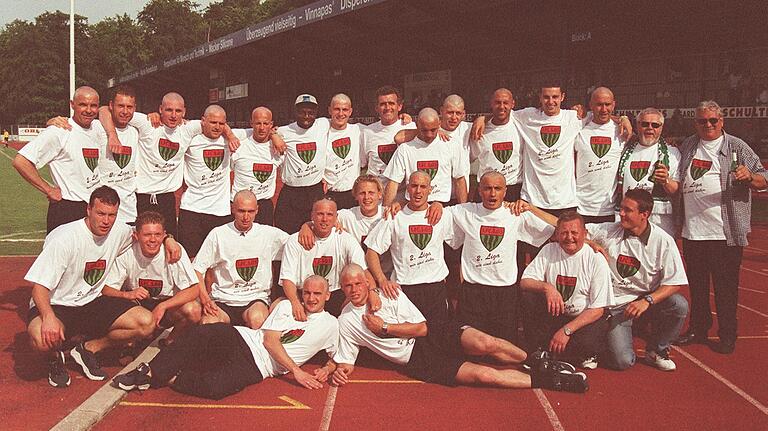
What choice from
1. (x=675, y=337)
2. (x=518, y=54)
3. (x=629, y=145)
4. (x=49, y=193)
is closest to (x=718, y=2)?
(x=518, y=54)

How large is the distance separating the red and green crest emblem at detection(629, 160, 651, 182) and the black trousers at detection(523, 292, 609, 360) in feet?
5.00

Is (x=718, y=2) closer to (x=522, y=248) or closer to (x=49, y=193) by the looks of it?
(x=522, y=248)

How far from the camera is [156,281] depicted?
20.0ft

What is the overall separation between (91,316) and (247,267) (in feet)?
4.53

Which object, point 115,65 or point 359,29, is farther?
point 115,65

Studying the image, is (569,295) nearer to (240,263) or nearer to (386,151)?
(386,151)

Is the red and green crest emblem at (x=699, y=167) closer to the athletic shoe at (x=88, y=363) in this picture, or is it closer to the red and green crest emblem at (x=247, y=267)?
the red and green crest emblem at (x=247, y=267)

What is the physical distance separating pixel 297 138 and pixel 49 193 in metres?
2.59

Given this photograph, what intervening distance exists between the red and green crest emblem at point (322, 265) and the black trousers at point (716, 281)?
3460mm

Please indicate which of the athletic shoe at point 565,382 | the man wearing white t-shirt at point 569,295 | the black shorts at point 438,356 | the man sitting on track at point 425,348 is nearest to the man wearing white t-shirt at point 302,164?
the man sitting on track at point 425,348

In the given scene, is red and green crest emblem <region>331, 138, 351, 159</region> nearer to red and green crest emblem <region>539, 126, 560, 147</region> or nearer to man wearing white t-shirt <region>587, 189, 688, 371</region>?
red and green crest emblem <region>539, 126, 560, 147</region>

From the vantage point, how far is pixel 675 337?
19.6ft

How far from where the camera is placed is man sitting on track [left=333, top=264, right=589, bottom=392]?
530 cm

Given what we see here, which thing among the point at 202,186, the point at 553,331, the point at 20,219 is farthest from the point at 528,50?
the point at 553,331
